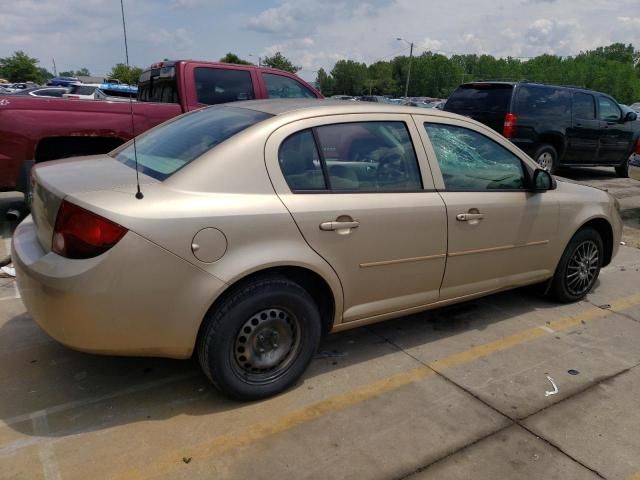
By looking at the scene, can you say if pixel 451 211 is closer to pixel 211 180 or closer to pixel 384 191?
pixel 384 191

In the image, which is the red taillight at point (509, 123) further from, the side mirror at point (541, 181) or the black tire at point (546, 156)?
the side mirror at point (541, 181)

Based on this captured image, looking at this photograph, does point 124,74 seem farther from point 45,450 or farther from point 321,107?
point 45,450

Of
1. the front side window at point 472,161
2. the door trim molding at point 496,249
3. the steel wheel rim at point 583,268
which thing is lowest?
the steel wheel rim at point 583,268

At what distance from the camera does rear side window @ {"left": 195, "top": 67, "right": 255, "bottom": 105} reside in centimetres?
653

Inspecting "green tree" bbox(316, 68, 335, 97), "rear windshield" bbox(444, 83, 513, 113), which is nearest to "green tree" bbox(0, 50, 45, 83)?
"green tree" bbox(316, 68, 335, 97)

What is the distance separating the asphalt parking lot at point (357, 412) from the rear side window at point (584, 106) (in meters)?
7.59

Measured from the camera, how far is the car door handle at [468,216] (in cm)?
349

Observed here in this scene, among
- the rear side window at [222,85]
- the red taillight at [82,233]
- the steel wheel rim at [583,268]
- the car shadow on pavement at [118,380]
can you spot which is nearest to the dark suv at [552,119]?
the rear side window at [222,85]

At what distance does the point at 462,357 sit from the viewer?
142 inches

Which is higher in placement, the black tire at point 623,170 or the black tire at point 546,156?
the black tire at point 546,156

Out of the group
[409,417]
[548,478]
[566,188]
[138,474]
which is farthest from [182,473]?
[566,188]

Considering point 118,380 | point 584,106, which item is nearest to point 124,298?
point 118,380

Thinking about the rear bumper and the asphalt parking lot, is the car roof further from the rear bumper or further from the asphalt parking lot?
the asphalt parking lot

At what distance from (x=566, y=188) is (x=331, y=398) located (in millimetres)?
2650
